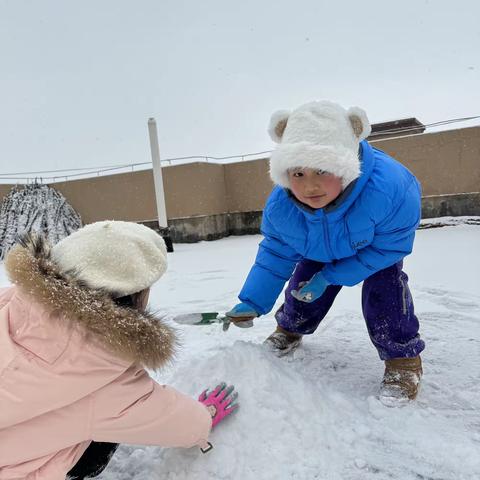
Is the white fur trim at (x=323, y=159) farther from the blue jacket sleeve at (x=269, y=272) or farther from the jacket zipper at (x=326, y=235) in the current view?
the blue jacket sleeve at (x=269, y=272)

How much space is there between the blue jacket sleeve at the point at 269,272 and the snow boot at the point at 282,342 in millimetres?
213

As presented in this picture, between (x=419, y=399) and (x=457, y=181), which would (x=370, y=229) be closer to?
(x=419, y=399)

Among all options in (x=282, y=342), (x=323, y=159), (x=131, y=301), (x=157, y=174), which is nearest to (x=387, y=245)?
(x=323, y=159)

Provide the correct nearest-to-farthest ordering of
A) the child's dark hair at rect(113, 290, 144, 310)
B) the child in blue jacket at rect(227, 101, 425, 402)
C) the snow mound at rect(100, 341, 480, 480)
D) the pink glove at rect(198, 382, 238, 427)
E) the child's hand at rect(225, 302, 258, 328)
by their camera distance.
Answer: the child's dark hair at rect(113, 290, 144, 310) → the snow mound at rect(100, 341, 480, 480) → the pink glove at rect(198, 382, 238, 427) → the child in blue jacket at rect(227, 101, 425, 402) → the child's hand at rect(225, 302, 258, 328)

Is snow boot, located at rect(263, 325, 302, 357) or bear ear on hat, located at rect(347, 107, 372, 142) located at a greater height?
bear ear on hat, located at rect(347, 107, 372, 142)

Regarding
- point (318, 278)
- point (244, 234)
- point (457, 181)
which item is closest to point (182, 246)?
point (244, 234)

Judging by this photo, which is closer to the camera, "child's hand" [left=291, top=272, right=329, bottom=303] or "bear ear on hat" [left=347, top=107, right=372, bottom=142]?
"bear ear on hat" [left=347, top=107, right=372, bottom=142]

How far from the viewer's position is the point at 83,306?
41.1 inches

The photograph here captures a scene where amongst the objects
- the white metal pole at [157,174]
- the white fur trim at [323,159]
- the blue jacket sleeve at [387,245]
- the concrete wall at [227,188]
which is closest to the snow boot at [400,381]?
the blue jacket sleeve at [387,245]

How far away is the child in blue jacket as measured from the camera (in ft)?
5.03

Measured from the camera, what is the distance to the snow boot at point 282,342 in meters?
2.08

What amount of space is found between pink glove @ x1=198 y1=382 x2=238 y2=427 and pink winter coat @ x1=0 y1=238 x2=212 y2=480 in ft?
0.90

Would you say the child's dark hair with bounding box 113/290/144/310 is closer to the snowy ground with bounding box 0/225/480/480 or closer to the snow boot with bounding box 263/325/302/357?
the snowy ground with bounding box 0/225/480/480

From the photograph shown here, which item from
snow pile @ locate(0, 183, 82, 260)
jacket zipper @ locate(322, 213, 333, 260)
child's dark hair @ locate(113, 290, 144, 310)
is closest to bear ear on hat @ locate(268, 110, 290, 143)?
jacket zipper @ locate(322, 213, 333, 260)
